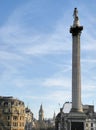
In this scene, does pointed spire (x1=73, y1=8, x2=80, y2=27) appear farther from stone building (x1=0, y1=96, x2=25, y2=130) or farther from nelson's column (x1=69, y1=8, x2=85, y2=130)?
stone building (x1=0, y1=96, x2=25, y2=130)

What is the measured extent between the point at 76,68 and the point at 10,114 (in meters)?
63.5

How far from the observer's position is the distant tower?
286 ft

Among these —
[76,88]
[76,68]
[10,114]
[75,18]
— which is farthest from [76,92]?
[10,114]

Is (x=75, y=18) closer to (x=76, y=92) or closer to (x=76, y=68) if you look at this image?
(x=76, y=68)

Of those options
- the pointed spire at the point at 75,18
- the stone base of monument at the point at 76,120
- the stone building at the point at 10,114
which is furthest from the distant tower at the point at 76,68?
the stone building at the point at 10,114

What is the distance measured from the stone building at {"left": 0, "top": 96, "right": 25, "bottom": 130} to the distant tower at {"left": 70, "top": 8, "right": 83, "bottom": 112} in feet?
200

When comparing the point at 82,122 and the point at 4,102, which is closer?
the point at 82,122

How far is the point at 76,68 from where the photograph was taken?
3501 inches

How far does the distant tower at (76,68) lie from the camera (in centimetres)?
8712

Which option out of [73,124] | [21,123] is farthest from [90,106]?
[73,124]

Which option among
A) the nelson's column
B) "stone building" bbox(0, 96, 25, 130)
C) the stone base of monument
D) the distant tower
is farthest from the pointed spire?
"stone building" bbox(0, 96, 25, 130)

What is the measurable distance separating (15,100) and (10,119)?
29.4 ft

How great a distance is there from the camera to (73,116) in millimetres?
87812

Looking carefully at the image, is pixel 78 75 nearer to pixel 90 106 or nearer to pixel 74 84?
pixel 74 84
